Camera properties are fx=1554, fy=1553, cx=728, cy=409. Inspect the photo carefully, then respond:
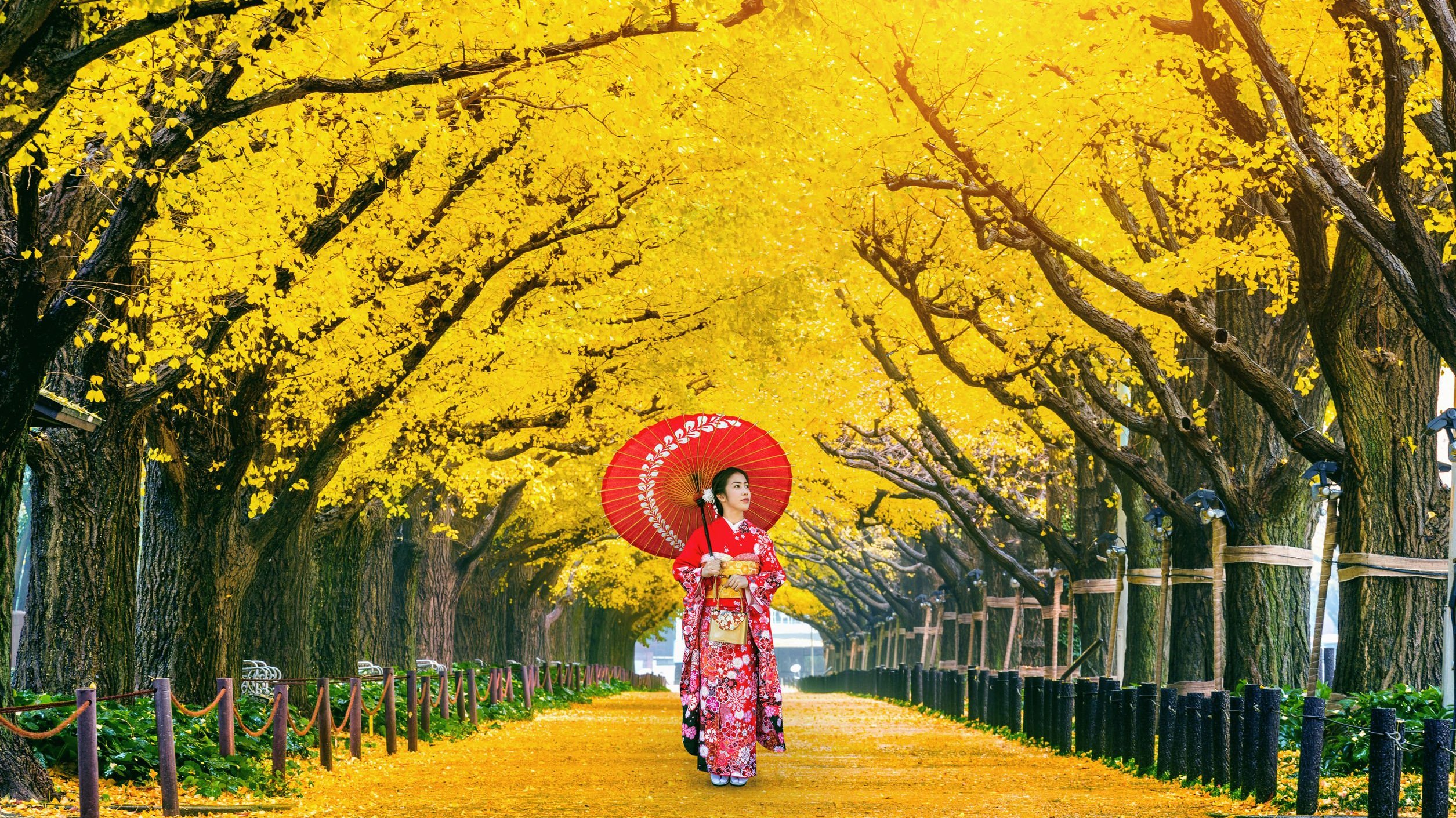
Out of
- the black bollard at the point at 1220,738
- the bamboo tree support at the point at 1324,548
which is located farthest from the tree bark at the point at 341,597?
the black bollard at the point at 1220,738

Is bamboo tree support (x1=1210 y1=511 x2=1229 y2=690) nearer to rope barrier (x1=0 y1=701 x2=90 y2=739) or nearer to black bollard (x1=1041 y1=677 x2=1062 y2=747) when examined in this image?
black bollard (x1=1041 y1=677 x2=1062 y2=747)

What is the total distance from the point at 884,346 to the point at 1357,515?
11.1m

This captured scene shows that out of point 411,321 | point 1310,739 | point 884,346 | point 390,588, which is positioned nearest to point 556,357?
point 411,321

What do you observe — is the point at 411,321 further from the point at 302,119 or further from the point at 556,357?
the point at 302,119

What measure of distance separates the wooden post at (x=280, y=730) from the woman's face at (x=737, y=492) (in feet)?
12.5

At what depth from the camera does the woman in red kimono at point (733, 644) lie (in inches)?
444

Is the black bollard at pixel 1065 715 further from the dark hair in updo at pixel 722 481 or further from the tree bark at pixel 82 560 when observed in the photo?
the tree bark at pixel 82 560

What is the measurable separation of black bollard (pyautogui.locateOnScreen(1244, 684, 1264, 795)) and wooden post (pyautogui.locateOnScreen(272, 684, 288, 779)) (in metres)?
6.96

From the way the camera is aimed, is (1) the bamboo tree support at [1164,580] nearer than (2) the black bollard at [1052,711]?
Yes

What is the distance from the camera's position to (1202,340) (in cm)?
1252

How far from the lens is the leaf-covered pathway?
10141 millimetres

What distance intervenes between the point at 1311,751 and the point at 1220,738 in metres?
1.88

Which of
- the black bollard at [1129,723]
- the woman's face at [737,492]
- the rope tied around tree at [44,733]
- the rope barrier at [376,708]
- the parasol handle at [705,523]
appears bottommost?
the rope barrier at [376,708]

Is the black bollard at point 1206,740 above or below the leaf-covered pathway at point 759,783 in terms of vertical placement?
above
